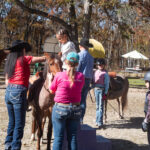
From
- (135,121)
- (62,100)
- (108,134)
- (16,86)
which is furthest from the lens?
(135,121)

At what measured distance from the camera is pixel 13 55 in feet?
15.3

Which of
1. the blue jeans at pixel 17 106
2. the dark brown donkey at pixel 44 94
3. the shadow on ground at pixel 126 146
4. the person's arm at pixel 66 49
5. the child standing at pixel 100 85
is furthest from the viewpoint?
the child standing at pixel 100 85

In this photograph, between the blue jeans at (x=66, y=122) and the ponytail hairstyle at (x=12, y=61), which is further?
the ponytail hairstyle at (x=12, y=61)

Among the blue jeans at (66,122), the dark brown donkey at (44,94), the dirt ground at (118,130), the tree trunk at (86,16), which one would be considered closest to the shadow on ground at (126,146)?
the dirt ground at (118,130)

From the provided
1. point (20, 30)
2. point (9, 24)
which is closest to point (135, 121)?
point (9, 24)

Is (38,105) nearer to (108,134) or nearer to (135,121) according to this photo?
(108,134)

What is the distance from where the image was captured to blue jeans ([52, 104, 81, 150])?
13.1 feet

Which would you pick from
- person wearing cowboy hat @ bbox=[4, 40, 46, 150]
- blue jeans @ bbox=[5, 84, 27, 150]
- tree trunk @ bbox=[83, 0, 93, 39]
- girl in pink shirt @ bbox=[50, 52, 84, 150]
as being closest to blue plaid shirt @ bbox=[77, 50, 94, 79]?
person wearing cowboy hat @ bbox=[4, 40, 46, 150]

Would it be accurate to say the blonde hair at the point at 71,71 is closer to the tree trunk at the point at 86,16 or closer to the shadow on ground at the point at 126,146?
the shadow on ground at the point at 126,146

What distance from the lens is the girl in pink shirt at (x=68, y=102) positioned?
4.00 metres

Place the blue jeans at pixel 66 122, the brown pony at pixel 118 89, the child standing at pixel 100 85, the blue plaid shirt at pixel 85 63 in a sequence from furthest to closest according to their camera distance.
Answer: the brown pony at pixel 118 89 < the child standing at pixel 100 85 < the blue plaid shirt at pixel 85 63 < the blue jeans at pixel 66 122

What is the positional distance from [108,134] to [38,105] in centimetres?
259

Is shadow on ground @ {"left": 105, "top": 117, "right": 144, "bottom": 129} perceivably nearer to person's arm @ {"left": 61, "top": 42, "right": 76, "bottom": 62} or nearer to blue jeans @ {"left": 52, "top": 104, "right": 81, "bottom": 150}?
person's arm @ {"left": 61, "top": 42, "right": 76, "bottom": 62}

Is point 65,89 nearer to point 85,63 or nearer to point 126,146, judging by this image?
point 85,63
